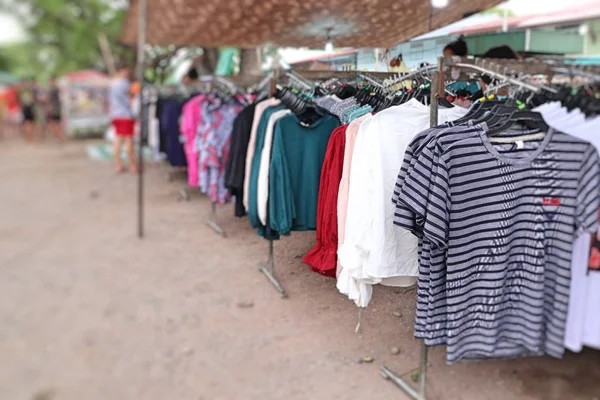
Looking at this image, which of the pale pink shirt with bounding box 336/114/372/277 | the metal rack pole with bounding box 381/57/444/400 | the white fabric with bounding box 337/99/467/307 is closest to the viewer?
the metal rack pole with bounding box 381/57/444/400

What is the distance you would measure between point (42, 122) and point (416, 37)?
12389 millimetres

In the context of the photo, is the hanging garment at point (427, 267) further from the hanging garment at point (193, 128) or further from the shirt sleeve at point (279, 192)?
the hanging garment at point (193, 128)

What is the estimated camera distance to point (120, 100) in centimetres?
747

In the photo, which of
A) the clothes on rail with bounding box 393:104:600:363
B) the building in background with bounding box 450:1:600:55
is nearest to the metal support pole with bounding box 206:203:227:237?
the building in background with bounding box 450:1:600:55

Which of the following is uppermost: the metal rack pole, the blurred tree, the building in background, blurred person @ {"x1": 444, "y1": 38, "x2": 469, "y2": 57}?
the blurred tree

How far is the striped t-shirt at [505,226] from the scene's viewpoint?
5.56 feet

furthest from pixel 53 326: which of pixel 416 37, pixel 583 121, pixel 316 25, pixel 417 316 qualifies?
pixel 316 25

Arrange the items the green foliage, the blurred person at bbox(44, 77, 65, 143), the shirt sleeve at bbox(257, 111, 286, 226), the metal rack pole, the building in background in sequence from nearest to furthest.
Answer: the metal rack pole → the shirt sleeve at bbox(257, 111, 286, 226) → the building in background → the blurred person at bbox(44, 77, 65, 143) → the green foliage

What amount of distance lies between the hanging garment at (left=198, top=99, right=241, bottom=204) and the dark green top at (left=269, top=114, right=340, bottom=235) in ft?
4.26

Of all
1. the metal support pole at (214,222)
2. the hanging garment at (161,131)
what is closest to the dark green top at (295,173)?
the metal support pole at (214,222)

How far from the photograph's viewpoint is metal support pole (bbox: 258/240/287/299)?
3.25 meters

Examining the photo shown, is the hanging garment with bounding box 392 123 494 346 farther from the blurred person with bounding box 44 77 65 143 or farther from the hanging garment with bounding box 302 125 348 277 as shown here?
the blurred person with bounding box 44 77 65 143

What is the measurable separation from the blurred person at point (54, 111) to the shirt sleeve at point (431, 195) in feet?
38.7

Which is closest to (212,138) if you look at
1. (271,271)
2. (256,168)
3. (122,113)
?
(256,168)
